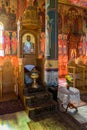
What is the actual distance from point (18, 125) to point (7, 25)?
5900 millimetres

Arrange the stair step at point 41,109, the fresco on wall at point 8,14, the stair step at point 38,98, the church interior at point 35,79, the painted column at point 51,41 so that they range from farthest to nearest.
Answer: the fresco on wall at point 8,14, the painted column at point 51,41, the stair step at point 38,98, the stair step at point 41,109, the church interior at point 35,79

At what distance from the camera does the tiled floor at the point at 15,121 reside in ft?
11.6

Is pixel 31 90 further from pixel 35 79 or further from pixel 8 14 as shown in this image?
pixel 8 14

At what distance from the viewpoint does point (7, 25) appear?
816 cm

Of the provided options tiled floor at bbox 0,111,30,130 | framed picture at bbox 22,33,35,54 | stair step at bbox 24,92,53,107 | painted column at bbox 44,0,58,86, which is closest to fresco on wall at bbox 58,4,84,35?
painted column at bbox 44,0,58,86

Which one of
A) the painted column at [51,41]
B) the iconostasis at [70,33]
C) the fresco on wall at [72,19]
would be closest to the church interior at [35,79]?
the painted column at [51,41]

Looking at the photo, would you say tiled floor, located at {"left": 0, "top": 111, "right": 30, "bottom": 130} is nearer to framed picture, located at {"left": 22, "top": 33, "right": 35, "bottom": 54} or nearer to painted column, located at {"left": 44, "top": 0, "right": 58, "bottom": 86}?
painted column, located at {"left": 44, "top": 0, "right": 58, "bottom": 86}

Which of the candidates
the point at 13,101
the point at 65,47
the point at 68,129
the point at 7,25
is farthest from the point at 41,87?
the point at 65,47

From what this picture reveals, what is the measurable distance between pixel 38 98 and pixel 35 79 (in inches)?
29.5

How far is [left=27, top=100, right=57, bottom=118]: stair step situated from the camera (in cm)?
410

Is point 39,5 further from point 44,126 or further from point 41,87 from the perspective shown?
point 44,126

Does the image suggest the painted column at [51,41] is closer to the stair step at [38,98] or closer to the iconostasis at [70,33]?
the stair step at [38,98]

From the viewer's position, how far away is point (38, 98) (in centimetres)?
453

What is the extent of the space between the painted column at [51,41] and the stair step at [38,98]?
2.49ft
